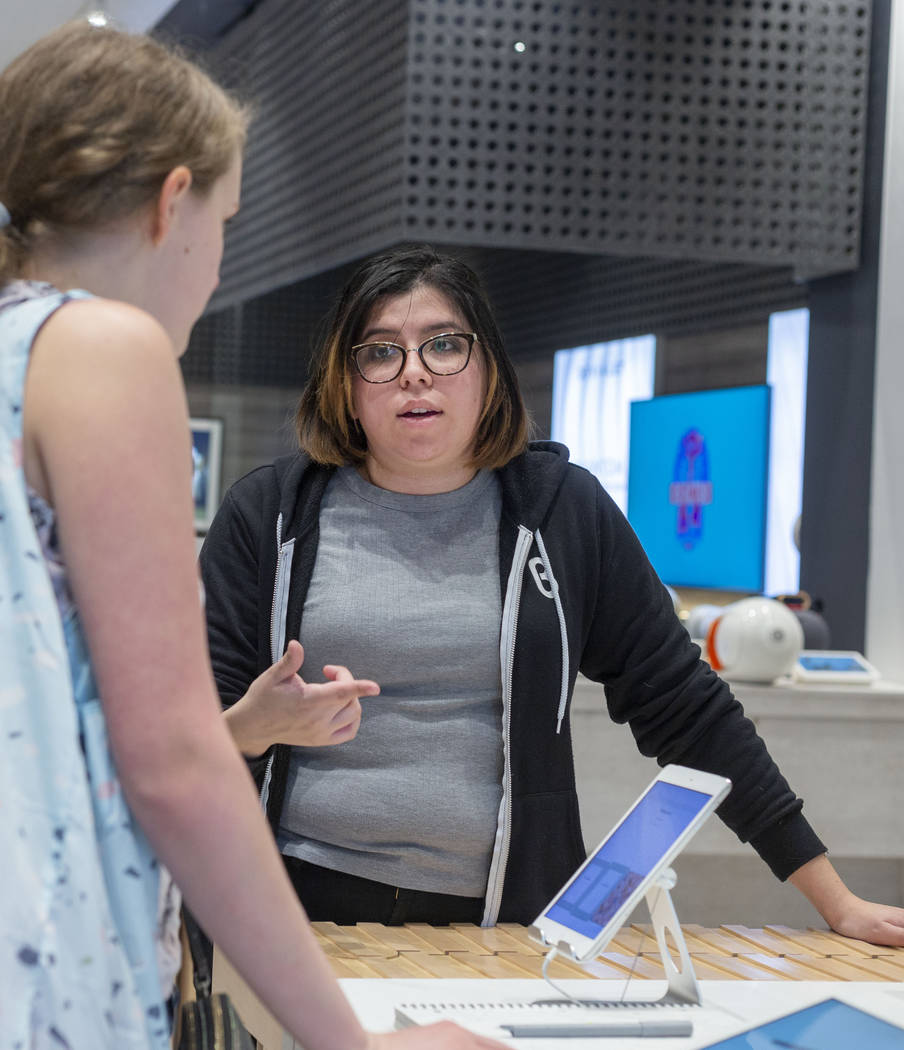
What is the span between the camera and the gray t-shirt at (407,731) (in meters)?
1.65

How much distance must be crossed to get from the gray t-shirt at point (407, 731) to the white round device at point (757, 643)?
164 cm

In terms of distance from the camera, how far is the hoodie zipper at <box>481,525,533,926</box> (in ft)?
5.42

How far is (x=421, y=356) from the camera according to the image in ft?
5.84

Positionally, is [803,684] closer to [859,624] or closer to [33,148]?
[859,624]

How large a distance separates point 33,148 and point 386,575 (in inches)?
38.9

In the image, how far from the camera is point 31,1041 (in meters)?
0.75

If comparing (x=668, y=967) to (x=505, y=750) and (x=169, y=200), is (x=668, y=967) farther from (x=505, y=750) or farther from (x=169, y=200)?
(x=169, y=200)

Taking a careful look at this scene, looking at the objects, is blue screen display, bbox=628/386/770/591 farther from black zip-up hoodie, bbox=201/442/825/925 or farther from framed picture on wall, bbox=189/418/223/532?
framed picture on wall, bbox=189/418/223/532

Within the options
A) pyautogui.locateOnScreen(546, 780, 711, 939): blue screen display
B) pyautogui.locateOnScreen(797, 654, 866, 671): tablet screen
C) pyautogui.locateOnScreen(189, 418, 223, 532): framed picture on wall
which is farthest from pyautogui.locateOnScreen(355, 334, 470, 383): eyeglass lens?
pyautogui.locateOnScreen(189, 418, 223, 532): framed picture on wall

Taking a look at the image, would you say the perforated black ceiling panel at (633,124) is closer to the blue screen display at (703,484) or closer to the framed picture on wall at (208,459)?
the blue screen display at (703,484)

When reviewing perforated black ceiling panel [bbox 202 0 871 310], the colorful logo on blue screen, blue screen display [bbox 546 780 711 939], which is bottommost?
blue screen display [bbox 546 780 711 939]

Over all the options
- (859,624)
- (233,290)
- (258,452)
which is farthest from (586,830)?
(258,452)

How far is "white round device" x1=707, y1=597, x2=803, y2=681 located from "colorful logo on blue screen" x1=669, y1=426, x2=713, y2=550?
1.98 metres

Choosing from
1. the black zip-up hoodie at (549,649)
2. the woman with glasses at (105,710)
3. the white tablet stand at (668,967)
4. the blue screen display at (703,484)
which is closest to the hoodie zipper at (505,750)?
the black zip-up hoodie at (549,649)
